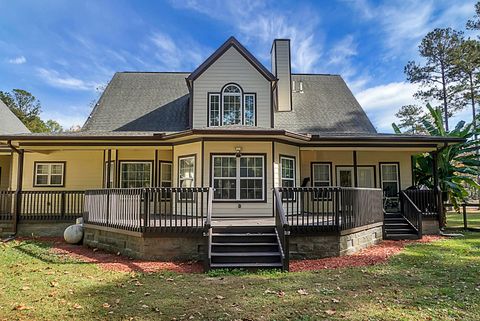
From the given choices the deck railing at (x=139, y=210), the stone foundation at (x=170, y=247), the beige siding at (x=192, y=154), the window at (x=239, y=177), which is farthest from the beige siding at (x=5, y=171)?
the stone foundation at (x=170, y=247)

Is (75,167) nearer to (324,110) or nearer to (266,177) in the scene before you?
(266,177)

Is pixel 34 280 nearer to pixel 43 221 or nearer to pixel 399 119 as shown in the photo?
pixel 43 221

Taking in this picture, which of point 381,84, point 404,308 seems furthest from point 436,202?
point 381,84

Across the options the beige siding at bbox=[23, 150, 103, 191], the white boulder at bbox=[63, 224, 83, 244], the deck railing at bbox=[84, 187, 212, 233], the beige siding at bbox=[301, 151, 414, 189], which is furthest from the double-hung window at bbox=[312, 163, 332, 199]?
the beige siding at bbox=[23, 150, 103, 191]

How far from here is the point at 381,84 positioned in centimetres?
3234

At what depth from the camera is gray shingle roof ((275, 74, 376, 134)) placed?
14484 mm

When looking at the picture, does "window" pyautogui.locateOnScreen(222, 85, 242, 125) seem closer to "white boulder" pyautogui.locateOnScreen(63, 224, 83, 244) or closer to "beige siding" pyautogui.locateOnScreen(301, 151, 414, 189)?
"beige siding" pyautogui.locateOnScreen(301, 151, 414, 189)

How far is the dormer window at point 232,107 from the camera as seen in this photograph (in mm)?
12656

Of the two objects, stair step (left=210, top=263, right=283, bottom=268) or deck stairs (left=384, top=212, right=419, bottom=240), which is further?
deck stairs (left=384, top=212, right=419, bottom=240)

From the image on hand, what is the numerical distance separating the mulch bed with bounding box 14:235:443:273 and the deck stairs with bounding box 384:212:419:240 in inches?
54.0

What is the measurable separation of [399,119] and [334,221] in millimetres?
38617

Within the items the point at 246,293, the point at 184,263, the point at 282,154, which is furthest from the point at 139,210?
the point at 282,154

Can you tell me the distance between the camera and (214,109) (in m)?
12.7

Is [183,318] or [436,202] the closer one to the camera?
[183,318]
